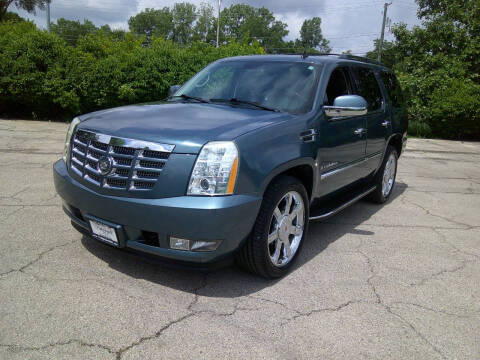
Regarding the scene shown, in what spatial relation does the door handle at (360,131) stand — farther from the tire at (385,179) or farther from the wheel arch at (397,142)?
the wheel arch at (397,142)

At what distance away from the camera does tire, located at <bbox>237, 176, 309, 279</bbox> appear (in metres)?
3.15

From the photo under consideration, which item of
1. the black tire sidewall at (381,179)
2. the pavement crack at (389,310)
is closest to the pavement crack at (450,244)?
the black tire sidewall at (381,179)

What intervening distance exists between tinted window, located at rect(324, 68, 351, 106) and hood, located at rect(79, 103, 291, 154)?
0.74 metres

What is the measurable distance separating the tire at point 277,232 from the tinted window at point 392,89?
115 inches

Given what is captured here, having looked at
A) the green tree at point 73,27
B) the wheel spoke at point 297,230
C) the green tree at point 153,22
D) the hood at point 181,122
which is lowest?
the wheel spoke at point 297,230

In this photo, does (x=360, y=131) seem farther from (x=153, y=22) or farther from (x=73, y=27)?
(x=153, y=22)

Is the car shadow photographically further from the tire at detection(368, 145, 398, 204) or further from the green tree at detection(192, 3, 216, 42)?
the green tree at detection(192, 3, 216, 42)

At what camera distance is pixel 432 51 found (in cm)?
1638

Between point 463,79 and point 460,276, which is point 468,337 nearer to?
point 460,276

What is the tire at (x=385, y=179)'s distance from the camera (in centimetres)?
566

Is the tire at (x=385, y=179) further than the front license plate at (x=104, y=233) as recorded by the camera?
Yes

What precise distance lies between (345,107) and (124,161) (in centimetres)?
203

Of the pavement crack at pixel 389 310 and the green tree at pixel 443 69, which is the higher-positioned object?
the green tree at pixel 443 69

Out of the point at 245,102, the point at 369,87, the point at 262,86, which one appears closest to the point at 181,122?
the point at 245,102
